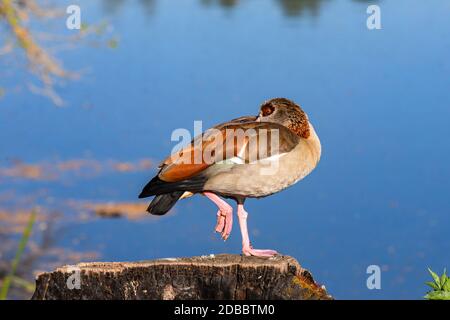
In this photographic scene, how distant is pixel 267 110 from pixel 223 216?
2.24ft

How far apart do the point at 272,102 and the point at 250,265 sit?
3.28ft

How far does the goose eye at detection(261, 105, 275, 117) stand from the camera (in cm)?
486

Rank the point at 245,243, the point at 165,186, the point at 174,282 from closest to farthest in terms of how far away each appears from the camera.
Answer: the point at 174,282 < the point at 165,186 < the point at 245,243

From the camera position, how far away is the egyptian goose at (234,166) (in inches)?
179

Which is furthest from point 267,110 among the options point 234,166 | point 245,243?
point 245,243

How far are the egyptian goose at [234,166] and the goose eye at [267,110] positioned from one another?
128 mm

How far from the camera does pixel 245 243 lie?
4820mm

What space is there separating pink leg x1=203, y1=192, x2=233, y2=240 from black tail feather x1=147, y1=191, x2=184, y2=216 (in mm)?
341

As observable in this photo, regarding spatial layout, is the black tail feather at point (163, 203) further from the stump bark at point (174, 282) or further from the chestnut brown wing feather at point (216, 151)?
the stump bark at point (174, 282)

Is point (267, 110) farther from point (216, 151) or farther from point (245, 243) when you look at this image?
point (245, 243)

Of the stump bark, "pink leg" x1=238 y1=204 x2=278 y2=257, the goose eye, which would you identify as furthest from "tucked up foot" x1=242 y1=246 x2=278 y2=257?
the goose eye

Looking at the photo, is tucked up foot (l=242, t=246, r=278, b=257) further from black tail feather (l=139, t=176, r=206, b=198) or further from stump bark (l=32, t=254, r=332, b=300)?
black tail feather (l=139, t=176, r=206, b=198)

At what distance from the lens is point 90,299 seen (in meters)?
4.25
